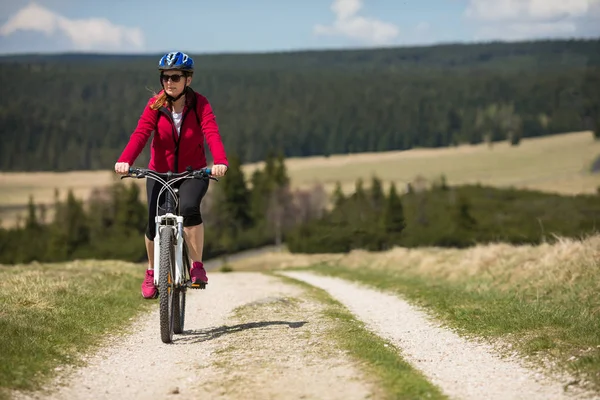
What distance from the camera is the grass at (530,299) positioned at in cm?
986

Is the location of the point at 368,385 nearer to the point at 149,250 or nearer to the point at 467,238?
the point at 149,250

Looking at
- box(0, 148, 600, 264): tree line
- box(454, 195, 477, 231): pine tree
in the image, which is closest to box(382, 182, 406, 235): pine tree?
box(0, 148, 600, 264): tree line

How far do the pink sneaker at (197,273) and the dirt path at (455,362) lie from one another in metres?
2.69

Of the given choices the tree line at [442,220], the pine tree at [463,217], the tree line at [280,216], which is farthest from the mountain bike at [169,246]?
the pine tree at [463,217]

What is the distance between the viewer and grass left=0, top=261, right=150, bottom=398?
29.3 ft

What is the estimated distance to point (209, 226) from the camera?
499ft

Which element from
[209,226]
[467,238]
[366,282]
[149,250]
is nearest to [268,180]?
[209,226]

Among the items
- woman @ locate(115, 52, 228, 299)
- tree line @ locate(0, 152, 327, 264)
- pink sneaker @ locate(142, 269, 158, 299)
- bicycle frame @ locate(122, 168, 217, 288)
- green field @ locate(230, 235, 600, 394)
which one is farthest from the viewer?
tree line @ locate(0, 152, 327, 264)

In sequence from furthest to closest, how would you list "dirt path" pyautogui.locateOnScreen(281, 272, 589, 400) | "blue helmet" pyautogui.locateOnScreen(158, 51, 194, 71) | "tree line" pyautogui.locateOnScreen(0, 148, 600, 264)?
"tree line" pyautogui.locateOnScreen(0, 148, 600, 264) < "blue helmet" pyautogui.locateOnScreen(158, 51, 194, 71) < "dirt path" pyautogui.locateOnScreen(281, 272, 589, 400)

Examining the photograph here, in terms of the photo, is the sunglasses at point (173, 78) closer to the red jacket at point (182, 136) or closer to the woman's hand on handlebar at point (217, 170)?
the red jacket at point (182, 136)

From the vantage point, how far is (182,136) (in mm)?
11312

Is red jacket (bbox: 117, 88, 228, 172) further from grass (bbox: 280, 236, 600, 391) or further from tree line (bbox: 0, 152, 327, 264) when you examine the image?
tree line (bbox: 0, 152, 327, 264)

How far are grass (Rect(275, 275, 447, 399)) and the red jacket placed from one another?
2.87 metres

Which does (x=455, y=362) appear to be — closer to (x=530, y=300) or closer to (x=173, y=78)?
(x=173, y=78)
